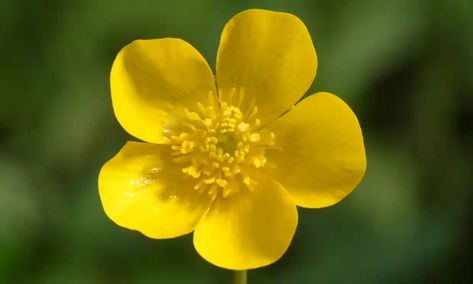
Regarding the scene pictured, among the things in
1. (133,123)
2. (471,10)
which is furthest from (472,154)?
(133,123)

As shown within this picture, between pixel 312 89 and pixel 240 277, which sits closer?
pixel 240 277

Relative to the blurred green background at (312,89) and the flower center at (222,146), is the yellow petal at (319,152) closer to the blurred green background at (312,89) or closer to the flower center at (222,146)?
the flower center at (222,146)

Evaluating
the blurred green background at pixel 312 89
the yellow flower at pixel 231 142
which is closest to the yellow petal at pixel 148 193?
the yellow flower at pixel 231 142

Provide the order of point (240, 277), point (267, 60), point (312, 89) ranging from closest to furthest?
1. point (240, 277)
2. point (267, 60)
3. point (312, 89)

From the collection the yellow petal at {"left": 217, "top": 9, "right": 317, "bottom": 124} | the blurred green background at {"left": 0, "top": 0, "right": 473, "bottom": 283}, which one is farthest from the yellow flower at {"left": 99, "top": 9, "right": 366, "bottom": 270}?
the blurred green background at {"left": 0, "top": 0, "right": 473, "bottom": 283}

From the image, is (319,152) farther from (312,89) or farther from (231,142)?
(312,89)

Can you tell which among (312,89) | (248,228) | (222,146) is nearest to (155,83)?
(222,146)
